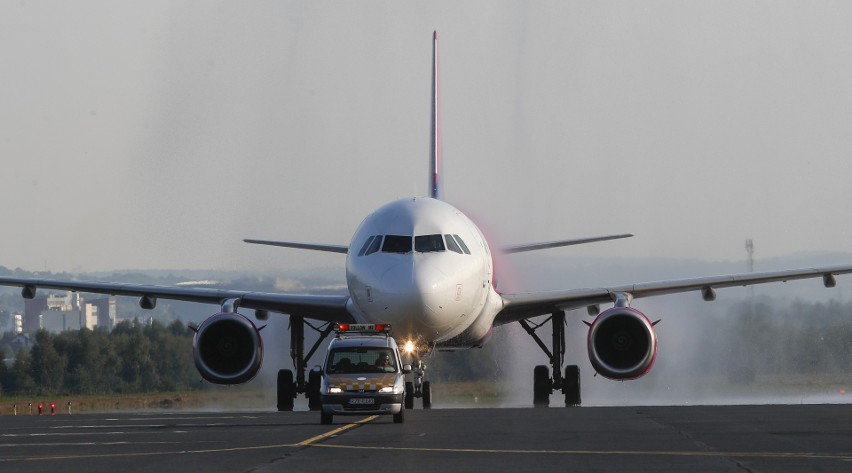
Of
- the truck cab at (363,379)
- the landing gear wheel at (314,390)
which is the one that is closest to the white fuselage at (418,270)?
the truck cab at (363,379)

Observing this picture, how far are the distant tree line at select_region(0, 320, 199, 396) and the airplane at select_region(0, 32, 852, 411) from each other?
21.3m

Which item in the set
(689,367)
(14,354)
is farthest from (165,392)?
(689,367)

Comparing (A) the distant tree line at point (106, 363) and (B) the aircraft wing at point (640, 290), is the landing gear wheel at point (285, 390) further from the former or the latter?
(A) the distant tree line at point (106, 363)

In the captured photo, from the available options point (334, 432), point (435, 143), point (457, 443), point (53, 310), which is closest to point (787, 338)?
point (435, 143)

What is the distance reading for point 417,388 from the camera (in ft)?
122

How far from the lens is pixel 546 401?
42.1 m

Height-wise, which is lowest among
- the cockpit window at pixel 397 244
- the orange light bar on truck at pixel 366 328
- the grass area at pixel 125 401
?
the grass area at pixel 125 401

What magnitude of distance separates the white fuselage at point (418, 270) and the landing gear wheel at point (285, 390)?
4.61 m

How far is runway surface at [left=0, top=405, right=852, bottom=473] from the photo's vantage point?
18797 millimetres

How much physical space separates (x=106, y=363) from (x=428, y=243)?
37.3 meters

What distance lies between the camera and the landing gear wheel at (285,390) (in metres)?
39.5

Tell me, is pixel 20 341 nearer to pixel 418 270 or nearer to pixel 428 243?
pixel 428 243

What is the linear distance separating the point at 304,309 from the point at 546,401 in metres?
7.78

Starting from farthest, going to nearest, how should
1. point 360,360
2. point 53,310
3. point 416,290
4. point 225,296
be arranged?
point 53,310, point 225,296, point 416,290, point 360,360
